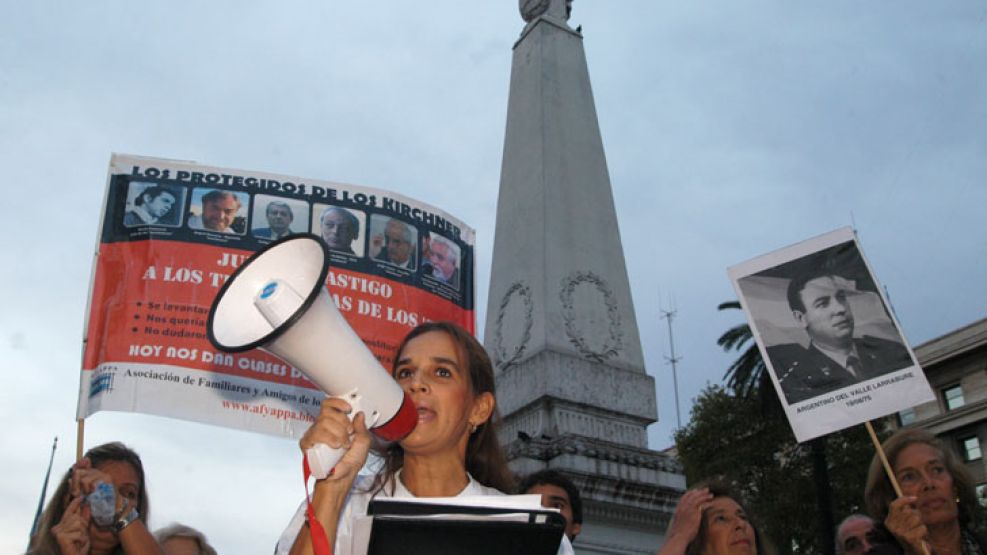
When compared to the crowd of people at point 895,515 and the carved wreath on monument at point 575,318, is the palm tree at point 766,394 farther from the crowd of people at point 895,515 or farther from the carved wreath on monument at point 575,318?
the crowd of people at point 895,515

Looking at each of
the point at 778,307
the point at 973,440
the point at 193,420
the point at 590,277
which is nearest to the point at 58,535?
the point at 193,420

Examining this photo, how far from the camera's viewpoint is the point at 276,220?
686 centimetres

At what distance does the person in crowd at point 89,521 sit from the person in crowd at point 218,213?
2.99 metres

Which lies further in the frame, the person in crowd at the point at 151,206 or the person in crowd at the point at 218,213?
the person in crowd at the point at 218,213

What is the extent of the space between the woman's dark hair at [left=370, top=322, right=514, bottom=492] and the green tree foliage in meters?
25.6

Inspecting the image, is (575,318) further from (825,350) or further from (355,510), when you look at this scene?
(355,510)

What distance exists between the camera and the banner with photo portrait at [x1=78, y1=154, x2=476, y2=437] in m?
5.93

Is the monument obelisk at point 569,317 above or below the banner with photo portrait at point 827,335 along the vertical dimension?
above

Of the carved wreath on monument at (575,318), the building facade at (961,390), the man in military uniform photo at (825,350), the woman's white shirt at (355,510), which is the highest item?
the building facade at (961,390)

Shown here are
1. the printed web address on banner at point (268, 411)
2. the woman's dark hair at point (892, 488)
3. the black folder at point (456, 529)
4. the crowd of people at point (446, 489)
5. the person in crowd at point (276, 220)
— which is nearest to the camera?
the black folder at point (456, 529)

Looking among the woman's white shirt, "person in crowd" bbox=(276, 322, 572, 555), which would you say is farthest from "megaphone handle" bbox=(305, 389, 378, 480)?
"person in crowd" bbox=(276, 322, 572, 555)

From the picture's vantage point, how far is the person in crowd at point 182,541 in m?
4.55

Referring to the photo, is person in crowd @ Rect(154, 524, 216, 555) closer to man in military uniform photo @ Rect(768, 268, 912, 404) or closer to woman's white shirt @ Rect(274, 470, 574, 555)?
woman's white shirt @ Rect(274, 470, 574, 555)

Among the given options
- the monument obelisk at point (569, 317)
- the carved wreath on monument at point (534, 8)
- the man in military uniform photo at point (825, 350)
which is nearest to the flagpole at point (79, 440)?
the man in military uniform photo at point (825, 350)
